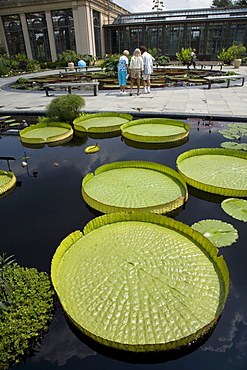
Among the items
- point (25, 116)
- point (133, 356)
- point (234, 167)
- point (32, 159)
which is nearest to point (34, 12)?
point (25, 116)

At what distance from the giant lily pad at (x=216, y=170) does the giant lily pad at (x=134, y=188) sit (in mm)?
265

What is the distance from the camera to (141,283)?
163 cm

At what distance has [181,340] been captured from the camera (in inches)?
52.7

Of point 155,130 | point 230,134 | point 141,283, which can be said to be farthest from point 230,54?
point 141,283

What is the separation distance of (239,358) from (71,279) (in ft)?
3.68

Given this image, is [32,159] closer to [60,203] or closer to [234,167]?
[60,203]

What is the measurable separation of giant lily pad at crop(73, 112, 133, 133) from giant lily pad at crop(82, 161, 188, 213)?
1.82 metres

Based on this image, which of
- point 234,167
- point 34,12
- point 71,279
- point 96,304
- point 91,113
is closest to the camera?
point 96,304

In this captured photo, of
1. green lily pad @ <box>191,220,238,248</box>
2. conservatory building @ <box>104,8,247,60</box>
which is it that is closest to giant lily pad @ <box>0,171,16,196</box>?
green lily pad @ <box>191,220,238,248</box>

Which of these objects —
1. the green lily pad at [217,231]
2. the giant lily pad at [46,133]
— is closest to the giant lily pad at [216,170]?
the green lily pad at [217,231]

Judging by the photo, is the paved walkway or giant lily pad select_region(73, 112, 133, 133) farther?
the paved walkway

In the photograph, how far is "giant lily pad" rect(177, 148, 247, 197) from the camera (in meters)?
2.76

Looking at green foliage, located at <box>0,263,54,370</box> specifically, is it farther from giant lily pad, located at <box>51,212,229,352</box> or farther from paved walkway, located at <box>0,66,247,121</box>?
paved walkway, located at <box>0,66,247,121</box>

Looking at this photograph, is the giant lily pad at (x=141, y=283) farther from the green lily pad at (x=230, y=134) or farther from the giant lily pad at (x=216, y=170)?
the green lily pad at (x=230, y=134)
